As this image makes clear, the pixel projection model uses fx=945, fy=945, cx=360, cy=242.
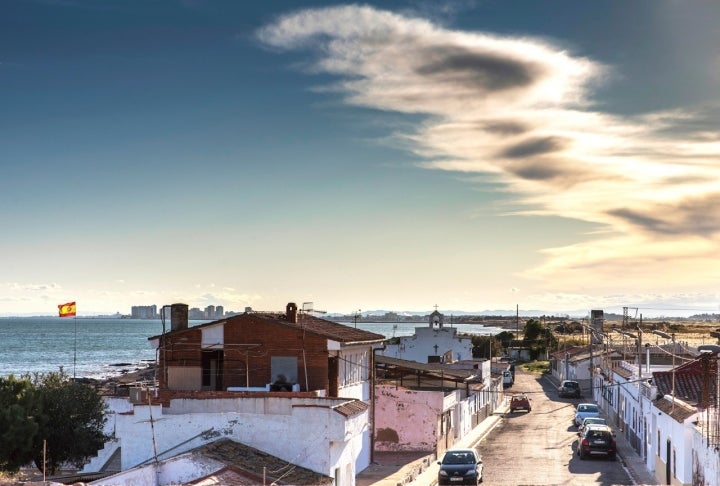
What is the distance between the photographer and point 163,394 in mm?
33875

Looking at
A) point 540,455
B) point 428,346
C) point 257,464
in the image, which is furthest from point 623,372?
point 257,464

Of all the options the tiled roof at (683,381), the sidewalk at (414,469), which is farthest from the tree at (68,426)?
the tiled roof at (683,381)

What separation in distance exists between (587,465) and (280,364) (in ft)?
58.5

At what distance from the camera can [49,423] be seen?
1726 inches

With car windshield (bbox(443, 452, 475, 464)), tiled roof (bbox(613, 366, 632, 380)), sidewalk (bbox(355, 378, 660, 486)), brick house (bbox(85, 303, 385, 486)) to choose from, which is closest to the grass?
tiled roof (bbox(613, 366, 632, 380))

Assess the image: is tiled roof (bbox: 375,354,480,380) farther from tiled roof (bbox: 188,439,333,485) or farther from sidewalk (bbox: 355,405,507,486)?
tiled roof (bbox: 188,439,333,485)

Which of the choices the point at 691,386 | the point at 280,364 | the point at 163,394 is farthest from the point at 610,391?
the point at 163,394

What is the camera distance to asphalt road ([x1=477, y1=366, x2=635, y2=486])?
42.0 metres

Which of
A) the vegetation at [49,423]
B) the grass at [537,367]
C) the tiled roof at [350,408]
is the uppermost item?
the tiled roof at [350,408]

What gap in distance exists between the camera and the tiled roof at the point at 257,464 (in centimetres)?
2917

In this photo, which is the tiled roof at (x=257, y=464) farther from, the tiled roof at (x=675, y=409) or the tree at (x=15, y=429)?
the tiled roof at (x=675, y=409)

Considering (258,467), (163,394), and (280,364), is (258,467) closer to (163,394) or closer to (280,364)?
(163,394)

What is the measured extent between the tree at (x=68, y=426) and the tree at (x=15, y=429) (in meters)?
0.83

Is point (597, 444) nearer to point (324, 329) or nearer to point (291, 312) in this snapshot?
point (324, 329)
